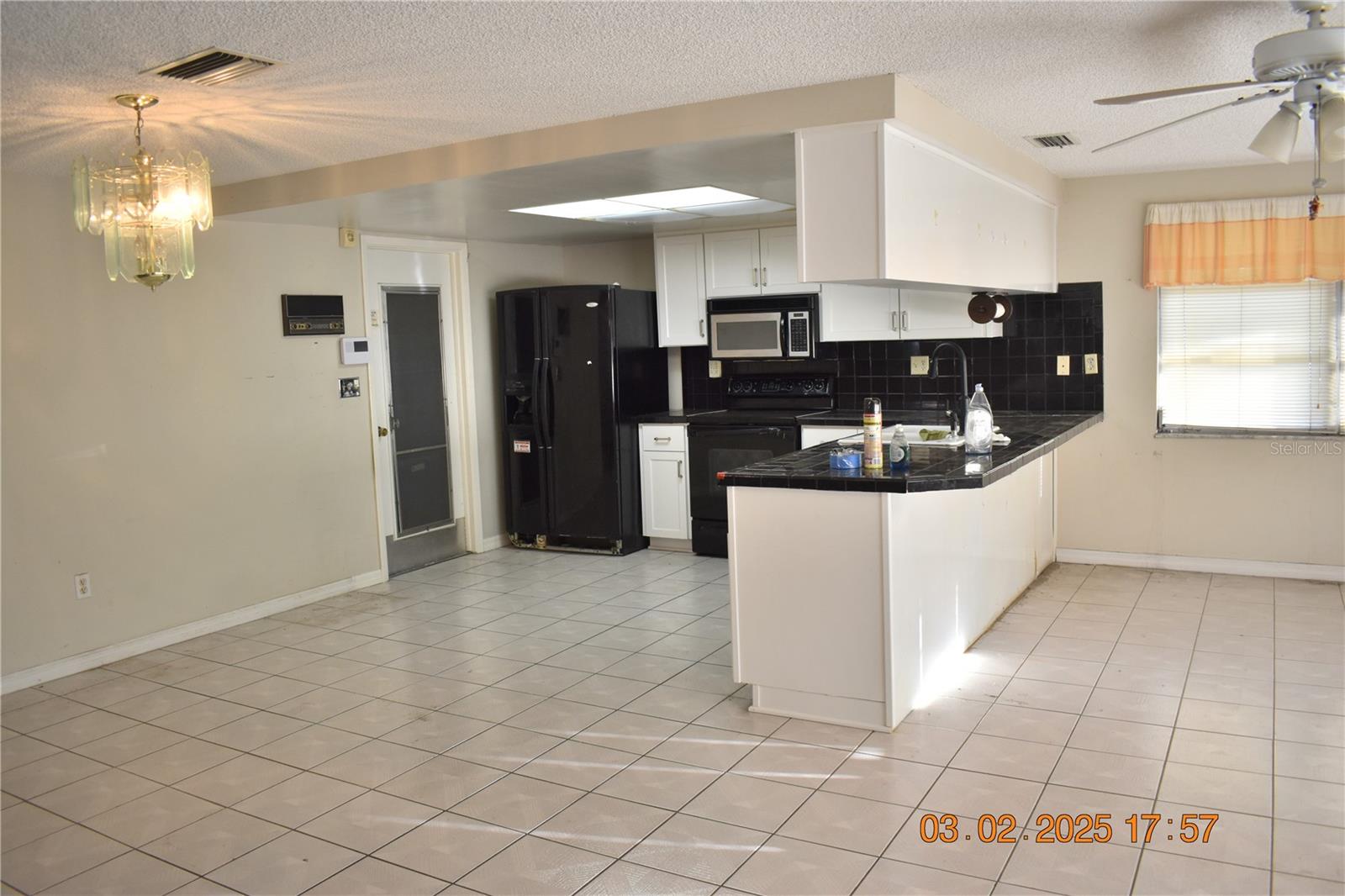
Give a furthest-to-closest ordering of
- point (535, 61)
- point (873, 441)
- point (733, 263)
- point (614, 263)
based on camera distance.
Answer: point (614, 263)
point (733, 263)
point (873, 441)
point (535, 61)

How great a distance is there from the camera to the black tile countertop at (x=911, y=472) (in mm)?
3469

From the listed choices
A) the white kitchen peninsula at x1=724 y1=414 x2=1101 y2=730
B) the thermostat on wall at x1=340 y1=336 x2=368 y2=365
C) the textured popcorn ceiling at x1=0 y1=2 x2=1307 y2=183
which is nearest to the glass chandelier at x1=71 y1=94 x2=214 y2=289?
the textured popcorn ceiling at x1=0 y1=2 x2=1307 y2=183

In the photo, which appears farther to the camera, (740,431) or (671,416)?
(671,416)

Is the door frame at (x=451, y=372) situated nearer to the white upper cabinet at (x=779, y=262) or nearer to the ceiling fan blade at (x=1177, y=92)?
the white upper cabinet at (x=779, y=262)

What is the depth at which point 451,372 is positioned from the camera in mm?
6805

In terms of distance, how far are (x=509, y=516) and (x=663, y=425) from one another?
133cm

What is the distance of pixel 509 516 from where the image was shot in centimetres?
712

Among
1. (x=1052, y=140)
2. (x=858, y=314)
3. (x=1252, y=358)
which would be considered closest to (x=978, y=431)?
(x=1052, y=140)

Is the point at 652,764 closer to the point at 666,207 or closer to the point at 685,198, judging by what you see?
the point at 685,198

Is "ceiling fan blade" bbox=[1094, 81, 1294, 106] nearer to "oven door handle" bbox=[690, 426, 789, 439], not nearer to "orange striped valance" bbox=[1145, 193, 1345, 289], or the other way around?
"orange striped valance" bbox=[1145, 193, 1345, 289]

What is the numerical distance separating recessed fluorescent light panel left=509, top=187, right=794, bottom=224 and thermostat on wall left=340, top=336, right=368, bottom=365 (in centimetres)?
133

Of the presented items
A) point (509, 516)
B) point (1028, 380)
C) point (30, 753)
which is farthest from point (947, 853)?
point (509, 516)

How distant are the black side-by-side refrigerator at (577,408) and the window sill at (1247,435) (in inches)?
127

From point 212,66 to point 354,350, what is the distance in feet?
9.84
